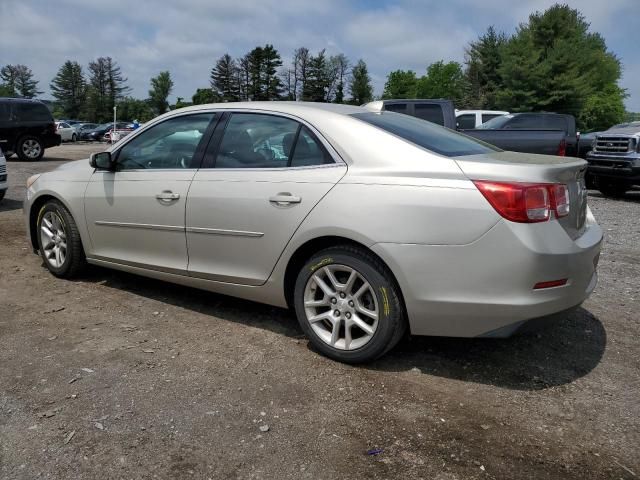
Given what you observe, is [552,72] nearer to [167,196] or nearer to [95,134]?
[95,134]

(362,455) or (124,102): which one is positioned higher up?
(124,102)

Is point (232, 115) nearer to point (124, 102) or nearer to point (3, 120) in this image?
point (3, 120)

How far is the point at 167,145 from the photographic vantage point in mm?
4414

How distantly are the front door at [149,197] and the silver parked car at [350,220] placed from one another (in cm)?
1

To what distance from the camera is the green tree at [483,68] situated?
63.8 m

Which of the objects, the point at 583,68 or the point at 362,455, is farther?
the point at 583,68

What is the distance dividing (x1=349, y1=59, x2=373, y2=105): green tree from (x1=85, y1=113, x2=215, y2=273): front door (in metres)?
91.8

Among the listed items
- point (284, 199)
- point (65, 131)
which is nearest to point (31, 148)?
point (284, 199)

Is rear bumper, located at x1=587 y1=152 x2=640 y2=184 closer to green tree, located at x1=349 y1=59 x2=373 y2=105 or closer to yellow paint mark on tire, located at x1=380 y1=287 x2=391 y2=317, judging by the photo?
yellow paint mark on tire, located at x1=380 y1=287 x2=391 y2=317

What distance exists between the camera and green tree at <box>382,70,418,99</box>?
95312 millimetres

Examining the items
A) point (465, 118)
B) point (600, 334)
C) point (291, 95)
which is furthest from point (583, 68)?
point (600, 334)

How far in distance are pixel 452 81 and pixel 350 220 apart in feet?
301

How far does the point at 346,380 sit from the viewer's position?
328 centimetres

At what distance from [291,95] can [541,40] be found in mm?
45621
